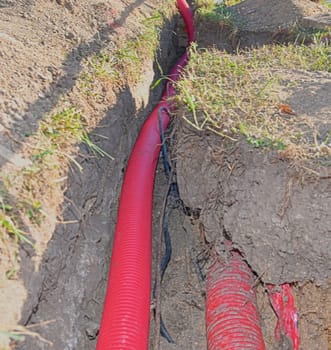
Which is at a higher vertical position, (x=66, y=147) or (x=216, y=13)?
(x=216, y=13)

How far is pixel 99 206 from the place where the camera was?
3.11 metres

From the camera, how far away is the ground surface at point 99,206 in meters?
2.33

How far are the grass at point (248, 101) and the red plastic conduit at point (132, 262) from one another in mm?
692

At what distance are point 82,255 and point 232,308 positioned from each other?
923 mm

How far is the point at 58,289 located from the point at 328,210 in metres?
1.44

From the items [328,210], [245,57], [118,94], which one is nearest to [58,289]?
[328,210]

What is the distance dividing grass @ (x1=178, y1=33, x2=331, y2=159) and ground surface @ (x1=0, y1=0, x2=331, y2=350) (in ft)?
0.39

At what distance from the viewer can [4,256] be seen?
194 centimetres

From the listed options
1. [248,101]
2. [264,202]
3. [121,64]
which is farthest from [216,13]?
[264,202]

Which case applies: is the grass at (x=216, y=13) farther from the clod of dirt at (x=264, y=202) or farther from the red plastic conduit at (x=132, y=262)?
the clod of dirt at (x=264, y=202)

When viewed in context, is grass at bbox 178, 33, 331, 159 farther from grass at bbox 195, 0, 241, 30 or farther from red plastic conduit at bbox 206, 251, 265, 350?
grass at bbox 195, 0, 241, 30

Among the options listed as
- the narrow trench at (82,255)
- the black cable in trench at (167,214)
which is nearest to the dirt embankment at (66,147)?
the narrow trench at (82,255)

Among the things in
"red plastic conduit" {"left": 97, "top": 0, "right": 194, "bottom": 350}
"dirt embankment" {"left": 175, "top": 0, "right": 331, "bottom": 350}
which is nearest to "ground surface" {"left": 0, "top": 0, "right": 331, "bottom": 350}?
"dirt embankment" {"left": 175, "top": 0, "right": 331, "bottom": 350}

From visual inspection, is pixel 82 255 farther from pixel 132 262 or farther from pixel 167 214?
pixel 167 214
